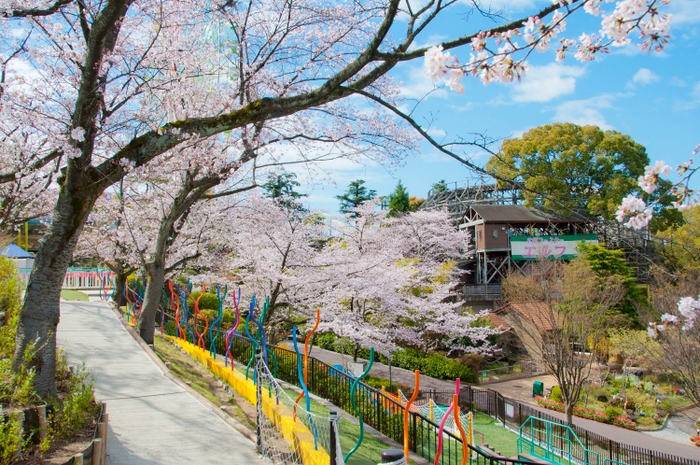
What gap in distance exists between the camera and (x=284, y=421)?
20.1ft

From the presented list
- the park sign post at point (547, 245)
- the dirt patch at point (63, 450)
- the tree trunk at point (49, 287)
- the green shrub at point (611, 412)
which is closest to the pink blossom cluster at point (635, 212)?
the dirt patch at point (63, 450)

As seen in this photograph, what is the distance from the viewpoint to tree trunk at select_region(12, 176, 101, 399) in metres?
4.94

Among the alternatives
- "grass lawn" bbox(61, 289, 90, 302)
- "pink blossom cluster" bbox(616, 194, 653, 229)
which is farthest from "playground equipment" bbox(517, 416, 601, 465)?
"grass lawn" bbox(61, 289, 90, 302)

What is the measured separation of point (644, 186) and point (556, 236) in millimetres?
35696

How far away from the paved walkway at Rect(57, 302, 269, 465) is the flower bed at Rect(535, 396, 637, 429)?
15913 millimetres

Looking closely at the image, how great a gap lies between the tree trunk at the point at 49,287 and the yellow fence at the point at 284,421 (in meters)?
2.66

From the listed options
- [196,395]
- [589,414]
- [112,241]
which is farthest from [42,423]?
[589,414]

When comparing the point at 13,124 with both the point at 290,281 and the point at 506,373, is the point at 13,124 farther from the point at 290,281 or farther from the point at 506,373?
the point at 506,373

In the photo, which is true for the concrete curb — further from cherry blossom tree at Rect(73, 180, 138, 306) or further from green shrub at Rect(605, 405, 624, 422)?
green shrub at Rect(605, 405, 624, 422)

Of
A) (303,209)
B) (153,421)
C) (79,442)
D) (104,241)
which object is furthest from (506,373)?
(79,442)

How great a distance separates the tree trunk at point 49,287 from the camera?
4.94 metres

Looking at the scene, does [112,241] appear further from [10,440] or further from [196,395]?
[10,440]

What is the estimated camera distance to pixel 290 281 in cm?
1375

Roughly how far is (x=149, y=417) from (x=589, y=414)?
17.6 m
